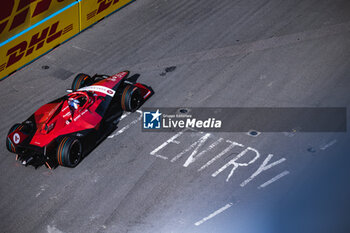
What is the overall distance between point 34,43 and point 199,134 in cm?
676

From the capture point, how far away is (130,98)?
497 inches

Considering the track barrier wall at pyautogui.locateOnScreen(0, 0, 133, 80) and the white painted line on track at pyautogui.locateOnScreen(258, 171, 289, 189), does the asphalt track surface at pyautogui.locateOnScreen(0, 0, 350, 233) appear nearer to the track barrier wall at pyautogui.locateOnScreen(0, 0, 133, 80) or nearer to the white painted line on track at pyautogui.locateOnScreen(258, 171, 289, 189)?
the white painted line on track at pyautogui.locateOnScreen(258, 171, 289, 189)

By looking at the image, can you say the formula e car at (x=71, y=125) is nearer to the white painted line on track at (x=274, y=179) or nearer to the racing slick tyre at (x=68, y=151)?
the racing slick tyre at (x=68, y=151)

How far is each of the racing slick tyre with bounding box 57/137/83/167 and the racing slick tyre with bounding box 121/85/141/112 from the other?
6.54 feet

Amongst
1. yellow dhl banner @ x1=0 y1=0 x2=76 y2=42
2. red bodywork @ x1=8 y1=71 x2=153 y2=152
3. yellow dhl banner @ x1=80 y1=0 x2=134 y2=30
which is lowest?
red bodywork @ x1=8 y1=71 x2=153 y2=152

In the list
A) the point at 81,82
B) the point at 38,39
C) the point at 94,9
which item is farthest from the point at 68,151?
the point at 94,9

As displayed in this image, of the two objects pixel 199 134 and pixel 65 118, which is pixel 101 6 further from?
pixel 199 134

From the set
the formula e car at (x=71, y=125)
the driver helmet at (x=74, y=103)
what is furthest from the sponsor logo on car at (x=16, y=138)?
the driver helmet at (x=74, y=103)

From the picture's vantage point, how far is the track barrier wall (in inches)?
564

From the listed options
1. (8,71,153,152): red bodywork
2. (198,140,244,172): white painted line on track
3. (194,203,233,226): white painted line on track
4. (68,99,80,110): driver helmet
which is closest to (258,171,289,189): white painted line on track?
(194,203,233,226): white painted line on track

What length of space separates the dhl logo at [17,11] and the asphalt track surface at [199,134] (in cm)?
155

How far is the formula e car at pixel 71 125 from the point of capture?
11.1m

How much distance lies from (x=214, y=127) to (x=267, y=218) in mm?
3235

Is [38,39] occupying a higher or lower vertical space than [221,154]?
higher
